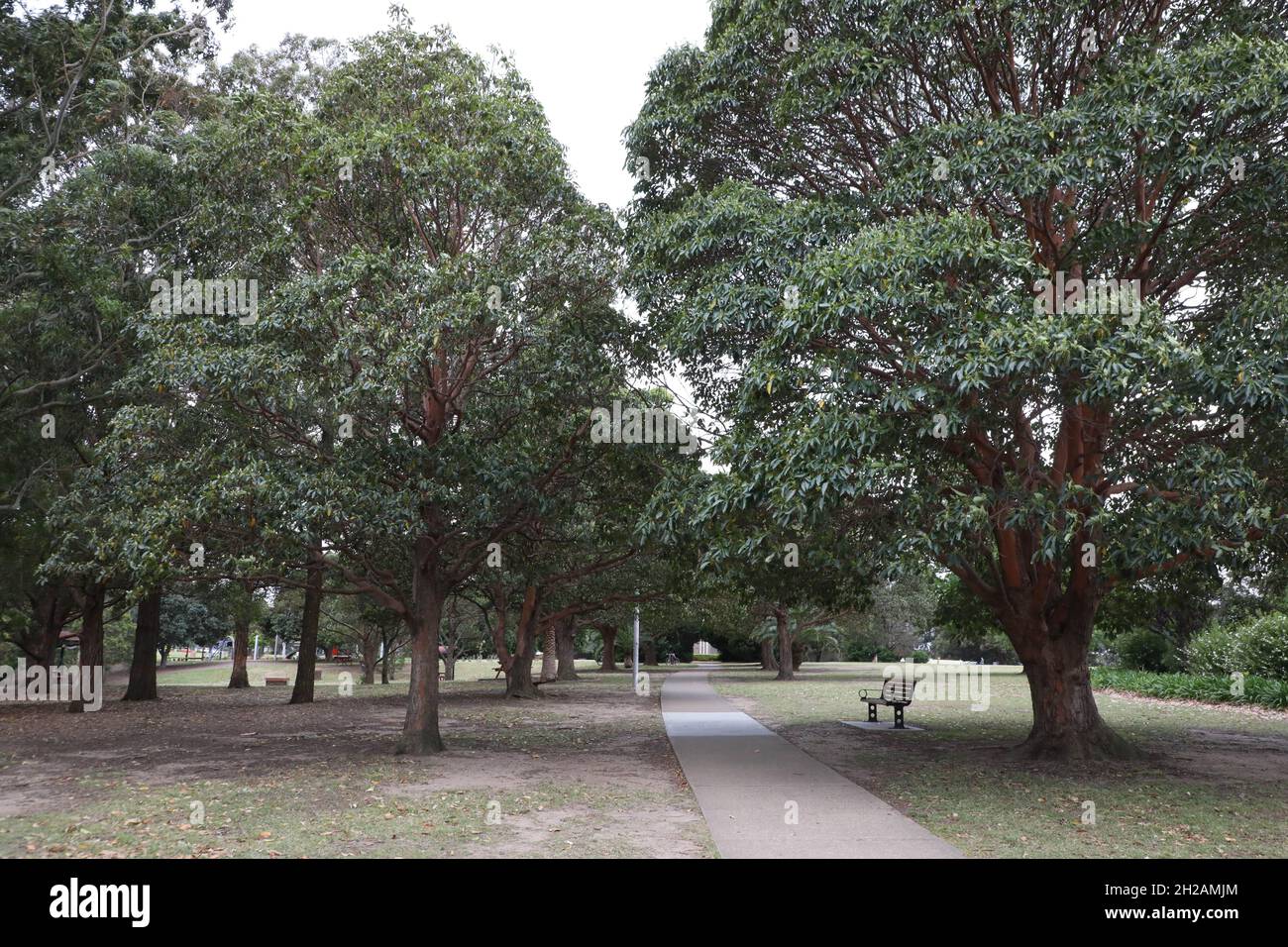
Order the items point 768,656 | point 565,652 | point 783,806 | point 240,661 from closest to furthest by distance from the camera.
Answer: point 783,806
point 240,661
point 565,652
point 768,656

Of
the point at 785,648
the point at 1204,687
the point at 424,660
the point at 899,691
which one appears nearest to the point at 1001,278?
the point at 424,660

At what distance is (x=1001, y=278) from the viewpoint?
377 inches

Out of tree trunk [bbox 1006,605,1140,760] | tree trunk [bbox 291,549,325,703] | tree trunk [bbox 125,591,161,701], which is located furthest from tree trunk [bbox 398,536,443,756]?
tree trunk [bbox 125,591,161,701]

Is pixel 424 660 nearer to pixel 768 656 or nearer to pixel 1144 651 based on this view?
pixel 1144 651

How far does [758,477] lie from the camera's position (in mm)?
9562

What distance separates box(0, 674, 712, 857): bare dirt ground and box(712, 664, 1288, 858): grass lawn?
2.52 m

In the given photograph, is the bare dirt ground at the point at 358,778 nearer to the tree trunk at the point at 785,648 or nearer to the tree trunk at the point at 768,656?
the tree trunk at the point at 785,648

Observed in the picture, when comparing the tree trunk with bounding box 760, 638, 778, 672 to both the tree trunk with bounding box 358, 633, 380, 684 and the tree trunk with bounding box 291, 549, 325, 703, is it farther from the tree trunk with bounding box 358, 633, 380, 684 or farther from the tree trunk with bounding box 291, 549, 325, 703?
the tree trunk with bounding box 291, 549, 325, 703

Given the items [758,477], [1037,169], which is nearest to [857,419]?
[758,477]

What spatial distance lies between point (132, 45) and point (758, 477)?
1260 centimetres

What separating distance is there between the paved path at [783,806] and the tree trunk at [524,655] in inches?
437

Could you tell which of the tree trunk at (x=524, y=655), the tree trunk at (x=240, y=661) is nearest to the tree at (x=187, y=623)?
the tree trunk at (x=240, y=661)

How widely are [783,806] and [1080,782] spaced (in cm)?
432

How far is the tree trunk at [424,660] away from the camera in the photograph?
43.8ft
